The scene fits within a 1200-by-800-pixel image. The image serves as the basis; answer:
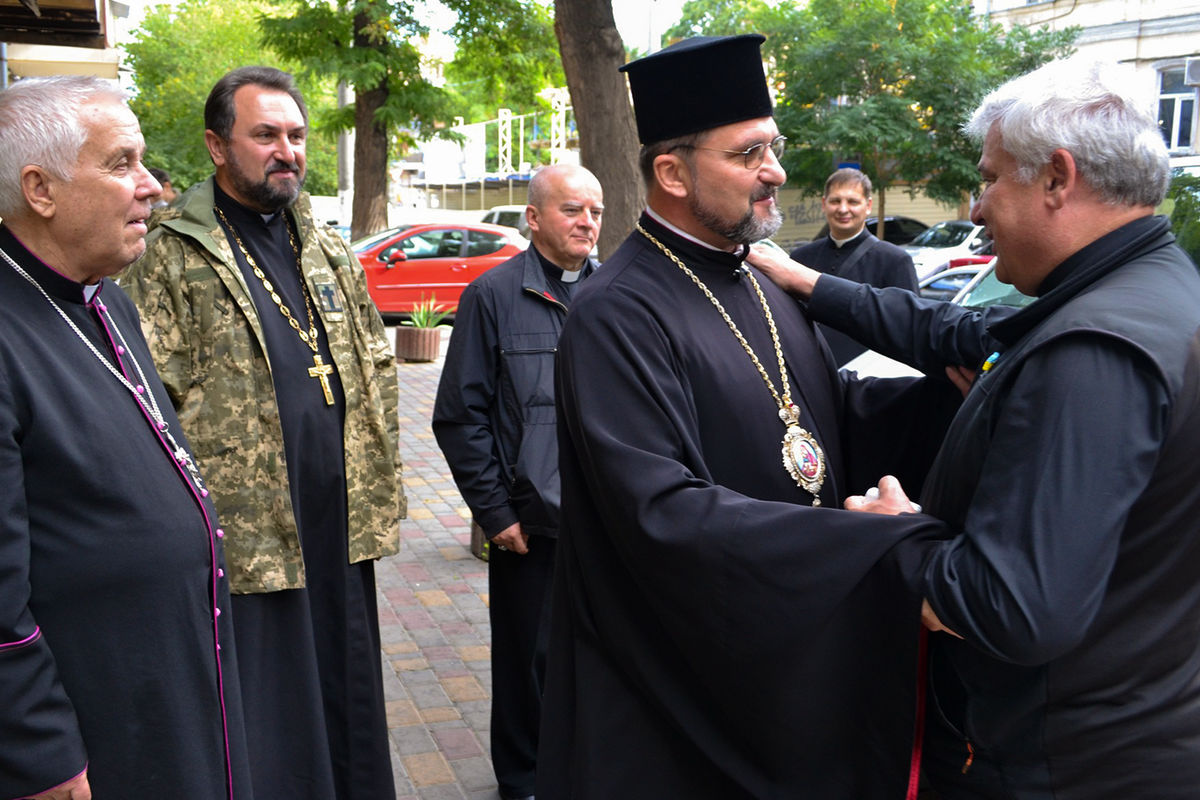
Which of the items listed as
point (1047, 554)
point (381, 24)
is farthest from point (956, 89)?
point (1047, 554)

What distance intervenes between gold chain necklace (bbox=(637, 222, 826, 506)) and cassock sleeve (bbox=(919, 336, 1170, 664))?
74 centimetres

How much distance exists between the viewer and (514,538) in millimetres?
3951

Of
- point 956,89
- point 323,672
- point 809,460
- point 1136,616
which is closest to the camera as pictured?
point 1136,616

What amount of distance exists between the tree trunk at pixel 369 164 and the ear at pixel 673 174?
17.4m

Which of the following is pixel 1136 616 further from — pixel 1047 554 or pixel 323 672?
pixel 323 672

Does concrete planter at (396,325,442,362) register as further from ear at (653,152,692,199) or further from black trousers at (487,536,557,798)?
ear at (653,152,692,199)

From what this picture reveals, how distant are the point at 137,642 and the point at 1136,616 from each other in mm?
1776

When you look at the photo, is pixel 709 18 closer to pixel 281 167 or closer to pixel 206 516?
pixel 281 167

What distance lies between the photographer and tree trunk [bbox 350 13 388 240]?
63.7 ft

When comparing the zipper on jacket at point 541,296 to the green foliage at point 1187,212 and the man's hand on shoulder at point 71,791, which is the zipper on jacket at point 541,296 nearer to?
the green foliage at point 1187,212

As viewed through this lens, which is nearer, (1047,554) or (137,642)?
(1047,554)

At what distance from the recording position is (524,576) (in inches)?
159

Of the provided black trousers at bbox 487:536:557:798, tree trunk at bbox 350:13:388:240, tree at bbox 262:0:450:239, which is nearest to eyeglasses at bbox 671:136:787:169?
black trousers at bbox 487:536:557:798

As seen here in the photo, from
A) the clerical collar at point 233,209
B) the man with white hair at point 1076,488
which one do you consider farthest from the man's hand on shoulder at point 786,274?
the clerical collar at point 233,209
